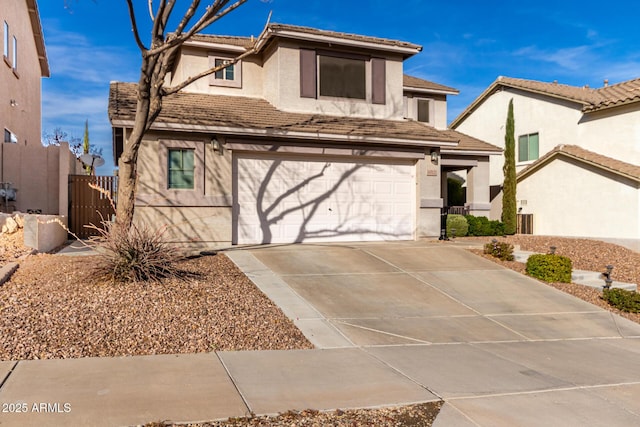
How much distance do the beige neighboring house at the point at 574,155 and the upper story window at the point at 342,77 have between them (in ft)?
31.0

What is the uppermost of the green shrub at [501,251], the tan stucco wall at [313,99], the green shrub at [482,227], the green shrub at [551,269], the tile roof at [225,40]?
the tile roof at [225,40]

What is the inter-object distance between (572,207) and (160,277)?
57.5 ft

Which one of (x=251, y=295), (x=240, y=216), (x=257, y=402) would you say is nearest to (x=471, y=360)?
(x=257, y=402)

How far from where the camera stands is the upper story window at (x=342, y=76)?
16.3m

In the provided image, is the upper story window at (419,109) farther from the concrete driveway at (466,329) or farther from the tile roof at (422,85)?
the concrete driveway at (466,329)

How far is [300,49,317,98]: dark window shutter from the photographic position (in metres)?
16.2

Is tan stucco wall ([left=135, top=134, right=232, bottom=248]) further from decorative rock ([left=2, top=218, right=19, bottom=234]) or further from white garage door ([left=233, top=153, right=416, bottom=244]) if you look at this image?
decorative rock ([left=2, top=218, right=19, bottom=234])

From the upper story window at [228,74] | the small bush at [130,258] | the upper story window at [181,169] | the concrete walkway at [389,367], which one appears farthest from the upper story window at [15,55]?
the concrete walkway at [389,367]

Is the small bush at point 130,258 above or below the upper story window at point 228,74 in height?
below

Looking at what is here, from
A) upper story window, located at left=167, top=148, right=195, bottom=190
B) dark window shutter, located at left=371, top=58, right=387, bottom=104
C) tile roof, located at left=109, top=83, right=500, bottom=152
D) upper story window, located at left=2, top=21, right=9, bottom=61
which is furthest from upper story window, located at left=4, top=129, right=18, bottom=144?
dark window shutter, located at left=371, top=58, right=387, bottom=104

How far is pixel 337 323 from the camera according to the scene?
27.3ft

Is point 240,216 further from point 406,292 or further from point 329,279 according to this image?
point 406,292

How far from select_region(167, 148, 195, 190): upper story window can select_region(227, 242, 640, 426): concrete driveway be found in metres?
2.40

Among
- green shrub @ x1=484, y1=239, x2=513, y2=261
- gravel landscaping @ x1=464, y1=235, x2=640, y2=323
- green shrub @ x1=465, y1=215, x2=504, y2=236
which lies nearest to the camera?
gravel landscaping @ x1=464, y1=235, x2=640, y2=323
